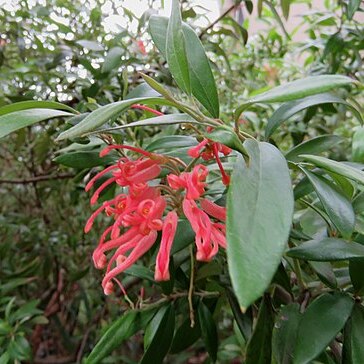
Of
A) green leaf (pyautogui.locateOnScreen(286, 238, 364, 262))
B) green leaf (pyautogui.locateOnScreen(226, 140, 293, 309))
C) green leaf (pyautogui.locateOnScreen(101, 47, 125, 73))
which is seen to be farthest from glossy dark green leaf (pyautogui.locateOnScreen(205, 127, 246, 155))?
green leaf (pyautogui.locateOnScreen(101, 47, 125, 73))

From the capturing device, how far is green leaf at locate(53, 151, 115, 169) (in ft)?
1.65

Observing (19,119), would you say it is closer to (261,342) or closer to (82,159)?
(82,159)

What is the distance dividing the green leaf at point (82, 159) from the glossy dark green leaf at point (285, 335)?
0.77 feet

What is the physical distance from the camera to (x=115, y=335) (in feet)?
1.63

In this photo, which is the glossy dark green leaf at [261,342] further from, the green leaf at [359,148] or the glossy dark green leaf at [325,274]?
the green leaf at [359,148]

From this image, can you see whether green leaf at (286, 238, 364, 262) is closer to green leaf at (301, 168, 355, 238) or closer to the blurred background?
green leaf at (301, 168, 355, 238)

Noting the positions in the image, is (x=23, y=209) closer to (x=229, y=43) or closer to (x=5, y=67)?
(x=5, y=67)

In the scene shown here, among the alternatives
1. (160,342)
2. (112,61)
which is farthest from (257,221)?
(112,61)

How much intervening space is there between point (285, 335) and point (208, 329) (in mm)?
136

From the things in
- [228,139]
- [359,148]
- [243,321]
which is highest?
[228,139]

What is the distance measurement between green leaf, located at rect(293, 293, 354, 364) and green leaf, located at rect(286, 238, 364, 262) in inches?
1.7

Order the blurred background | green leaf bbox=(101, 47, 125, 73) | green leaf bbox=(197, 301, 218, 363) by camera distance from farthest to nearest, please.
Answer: the blurred background, green leaf bbox=(101, 47, 125, 73), green leaf bbox=(197, 301, 218, 363)

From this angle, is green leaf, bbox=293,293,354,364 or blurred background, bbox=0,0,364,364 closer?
green leaf, bbox=293,293,354,364

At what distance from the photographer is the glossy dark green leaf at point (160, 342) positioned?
490mm
